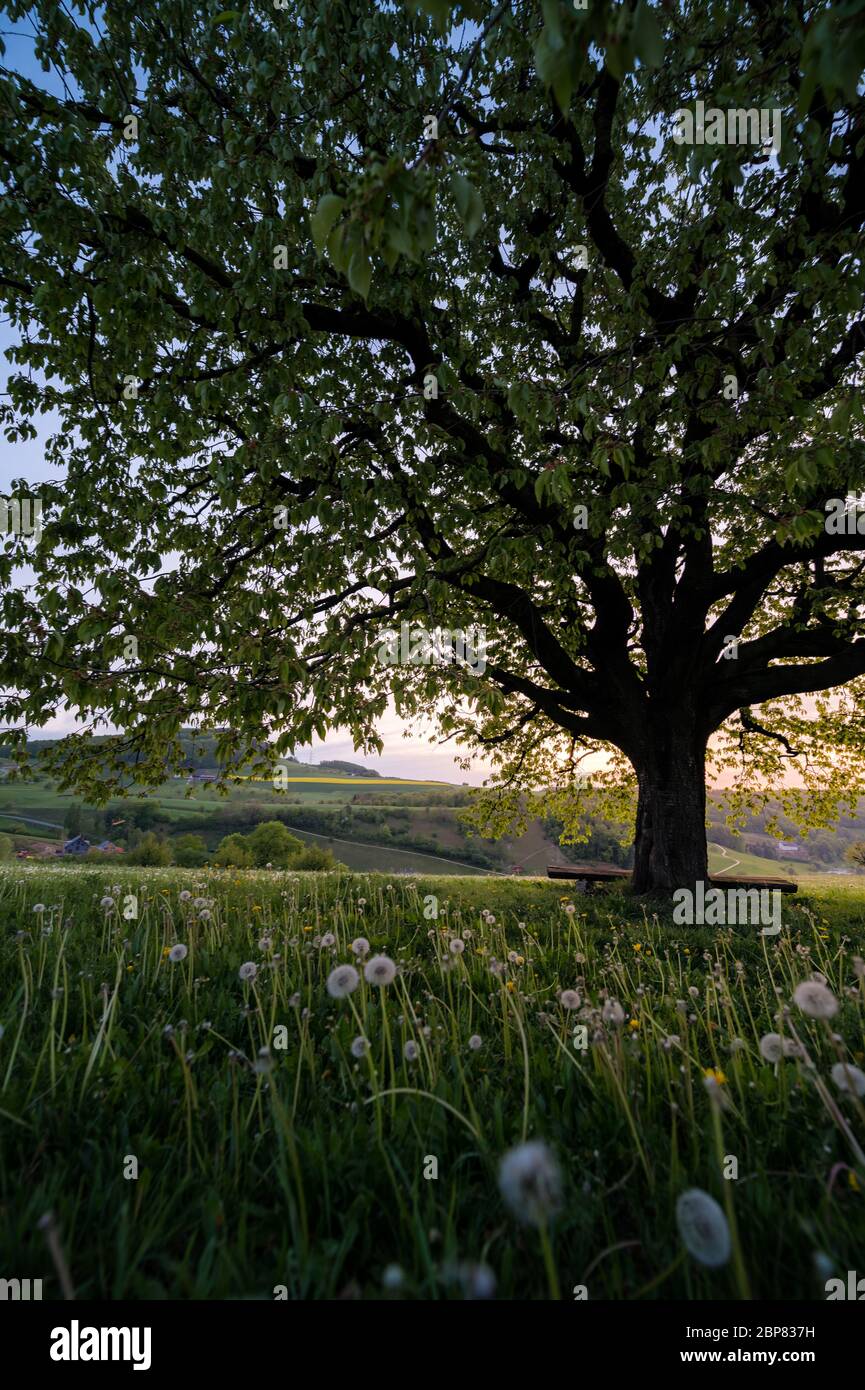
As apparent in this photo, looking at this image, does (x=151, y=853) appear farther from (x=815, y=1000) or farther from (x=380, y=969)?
(x=815, y=1000)

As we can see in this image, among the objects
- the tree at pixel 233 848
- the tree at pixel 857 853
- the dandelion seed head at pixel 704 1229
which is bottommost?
the tree at pixel 233 848

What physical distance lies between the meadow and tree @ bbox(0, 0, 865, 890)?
3.05 metres

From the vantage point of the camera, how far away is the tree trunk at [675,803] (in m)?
10.6

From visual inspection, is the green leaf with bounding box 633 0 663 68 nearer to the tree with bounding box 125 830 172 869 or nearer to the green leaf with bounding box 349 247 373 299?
the green leaf with bounding box 349 247 373 299

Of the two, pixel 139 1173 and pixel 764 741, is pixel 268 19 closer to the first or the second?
pixel 139 1173

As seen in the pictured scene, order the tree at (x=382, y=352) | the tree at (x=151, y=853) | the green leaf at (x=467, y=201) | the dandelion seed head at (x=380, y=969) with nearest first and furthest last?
the green leaf at (x=467, y=201)
the dandelion seed head at (x=380, y=969)
the tree at (x=382, y=352)
the tree at (x=151, y=853)

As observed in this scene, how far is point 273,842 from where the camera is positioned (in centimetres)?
4141

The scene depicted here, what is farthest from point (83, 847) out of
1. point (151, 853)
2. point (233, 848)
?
point (233, 848)

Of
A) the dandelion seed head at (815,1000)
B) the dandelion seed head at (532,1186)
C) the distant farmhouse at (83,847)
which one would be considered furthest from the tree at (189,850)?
the dandelion seed head at (532,1186)

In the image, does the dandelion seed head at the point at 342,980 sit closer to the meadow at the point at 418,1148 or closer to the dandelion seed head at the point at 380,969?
the meadow at the point at 418,1148

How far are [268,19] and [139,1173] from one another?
11.3 m

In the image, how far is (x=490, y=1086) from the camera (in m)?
2.87

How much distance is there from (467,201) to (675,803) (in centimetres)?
1034

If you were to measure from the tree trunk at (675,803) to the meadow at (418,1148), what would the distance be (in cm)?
648
